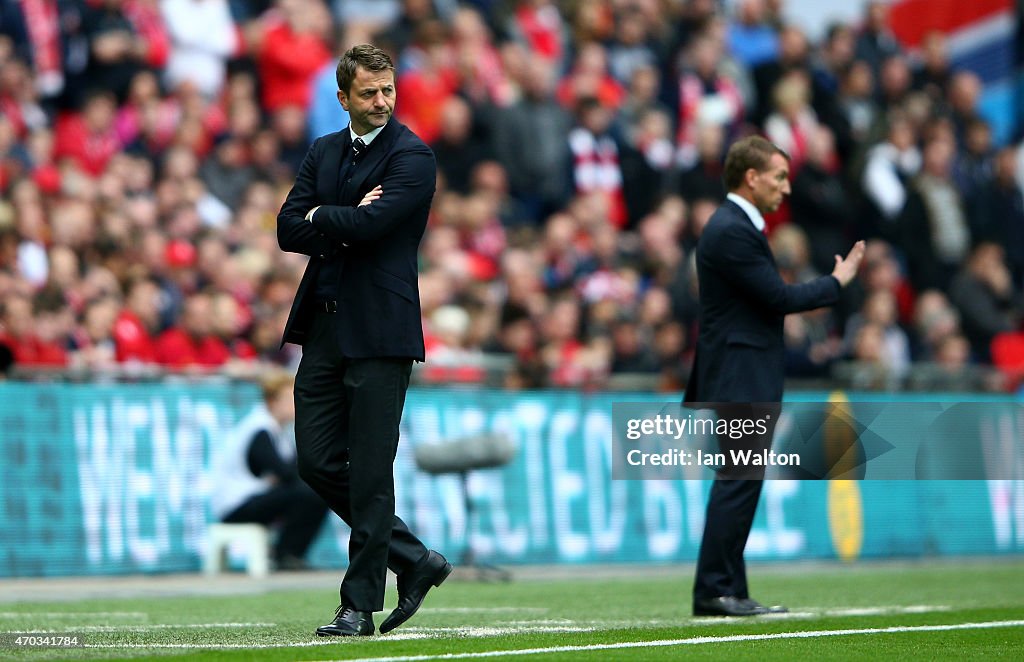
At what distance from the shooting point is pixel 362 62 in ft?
25.4

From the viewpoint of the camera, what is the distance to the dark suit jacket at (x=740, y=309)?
30.5 ft

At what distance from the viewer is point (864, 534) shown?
53.9 feet

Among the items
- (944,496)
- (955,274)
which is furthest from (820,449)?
(955,274)

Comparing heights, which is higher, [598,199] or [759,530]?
[598,199]

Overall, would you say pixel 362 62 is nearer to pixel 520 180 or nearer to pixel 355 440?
pixel 355 440

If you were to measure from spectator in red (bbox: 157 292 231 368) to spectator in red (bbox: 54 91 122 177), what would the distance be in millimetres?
2019

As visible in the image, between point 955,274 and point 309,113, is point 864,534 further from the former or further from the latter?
point 309,113

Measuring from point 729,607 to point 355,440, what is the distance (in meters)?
2.39

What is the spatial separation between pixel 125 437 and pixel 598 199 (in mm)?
6328

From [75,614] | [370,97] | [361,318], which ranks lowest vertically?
[75,614]

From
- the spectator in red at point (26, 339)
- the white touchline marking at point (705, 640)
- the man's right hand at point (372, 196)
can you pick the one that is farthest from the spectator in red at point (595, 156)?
the man's right hand at point (372, 196)

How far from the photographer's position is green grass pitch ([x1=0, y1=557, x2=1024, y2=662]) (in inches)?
286

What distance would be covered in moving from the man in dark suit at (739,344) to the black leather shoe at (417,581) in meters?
1.72

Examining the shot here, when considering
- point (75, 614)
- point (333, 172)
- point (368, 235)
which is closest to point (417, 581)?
point (368, 235)
